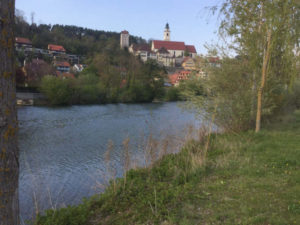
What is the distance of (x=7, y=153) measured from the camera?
2195mm

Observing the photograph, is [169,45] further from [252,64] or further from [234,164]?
[234,164]

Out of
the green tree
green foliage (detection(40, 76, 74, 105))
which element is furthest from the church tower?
the green tree

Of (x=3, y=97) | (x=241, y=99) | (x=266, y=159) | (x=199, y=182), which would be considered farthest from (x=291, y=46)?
(x=3, y=97)

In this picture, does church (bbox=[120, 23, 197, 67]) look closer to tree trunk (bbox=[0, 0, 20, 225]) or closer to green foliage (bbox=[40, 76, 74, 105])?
green foliage (bbox=[40, 76, 74, 105])

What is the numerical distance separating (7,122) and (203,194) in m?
3.35

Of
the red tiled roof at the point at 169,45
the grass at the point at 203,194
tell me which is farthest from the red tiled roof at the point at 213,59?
the red tiled roof at the point at 169,45

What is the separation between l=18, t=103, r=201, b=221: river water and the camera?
6.98m

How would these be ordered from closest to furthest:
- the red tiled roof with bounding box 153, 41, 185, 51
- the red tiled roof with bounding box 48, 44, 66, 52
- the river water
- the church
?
the river water, the red tiled roof with bounding box 48, 44, 66, 52, the church, the red tiled roof with bounding box 153, 41, 185, 51

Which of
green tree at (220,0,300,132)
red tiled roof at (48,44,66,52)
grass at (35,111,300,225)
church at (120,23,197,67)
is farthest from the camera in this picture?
church at (120,23,197,67)

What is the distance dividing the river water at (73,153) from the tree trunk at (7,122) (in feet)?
7.57

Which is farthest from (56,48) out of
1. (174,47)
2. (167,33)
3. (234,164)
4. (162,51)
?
(234,164)

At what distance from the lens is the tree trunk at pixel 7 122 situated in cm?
212

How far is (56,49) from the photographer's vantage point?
68.5 m

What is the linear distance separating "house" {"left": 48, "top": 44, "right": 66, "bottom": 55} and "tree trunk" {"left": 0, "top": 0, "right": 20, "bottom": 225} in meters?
67.3
